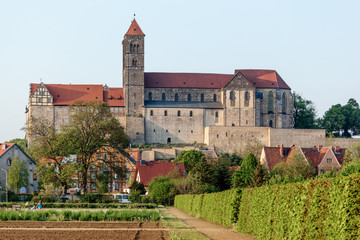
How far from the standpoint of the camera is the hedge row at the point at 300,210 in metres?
14.1

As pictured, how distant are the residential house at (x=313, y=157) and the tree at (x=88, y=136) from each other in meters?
29.8

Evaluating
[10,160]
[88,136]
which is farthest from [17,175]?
[88,136]

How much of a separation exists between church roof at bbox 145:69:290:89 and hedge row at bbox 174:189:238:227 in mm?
74285

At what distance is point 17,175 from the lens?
220 feet

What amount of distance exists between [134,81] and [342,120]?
134 feet

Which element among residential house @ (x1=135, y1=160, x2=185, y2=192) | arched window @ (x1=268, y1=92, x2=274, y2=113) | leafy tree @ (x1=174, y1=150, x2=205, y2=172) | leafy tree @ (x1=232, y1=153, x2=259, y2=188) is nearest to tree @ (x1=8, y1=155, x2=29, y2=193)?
residential house @ (x1=135, y1=160, x2=185, y2=192)

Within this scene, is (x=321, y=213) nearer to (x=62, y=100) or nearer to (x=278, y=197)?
(x=278, y=197)

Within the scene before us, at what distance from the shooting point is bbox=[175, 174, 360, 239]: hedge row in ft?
46.2

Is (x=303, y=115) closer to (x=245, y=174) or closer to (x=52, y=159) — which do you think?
(x=245, y=174)

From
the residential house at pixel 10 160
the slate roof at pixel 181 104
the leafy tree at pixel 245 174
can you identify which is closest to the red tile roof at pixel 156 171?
the leafy tree at pixel 245 174

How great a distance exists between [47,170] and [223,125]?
6334 centimetres

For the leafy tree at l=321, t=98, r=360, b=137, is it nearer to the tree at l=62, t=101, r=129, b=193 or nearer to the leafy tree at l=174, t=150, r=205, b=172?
the leafy tree at l=174, t=150, r=205, b=172

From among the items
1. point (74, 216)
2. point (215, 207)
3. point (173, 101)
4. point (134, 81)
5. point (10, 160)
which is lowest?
point (74, 216)

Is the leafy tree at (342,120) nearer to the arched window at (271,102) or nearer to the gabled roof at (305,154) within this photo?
the arched window at (271,102)
